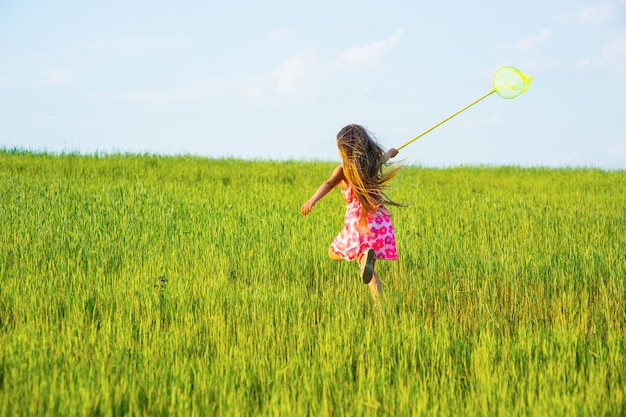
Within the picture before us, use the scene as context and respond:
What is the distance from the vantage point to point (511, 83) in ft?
19.1

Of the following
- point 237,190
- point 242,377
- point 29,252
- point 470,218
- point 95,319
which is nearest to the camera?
point 242,377

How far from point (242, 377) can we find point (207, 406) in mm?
324

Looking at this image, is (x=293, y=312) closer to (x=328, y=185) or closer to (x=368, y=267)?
(x=368, y=267)

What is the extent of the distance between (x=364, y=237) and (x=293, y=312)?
978mm

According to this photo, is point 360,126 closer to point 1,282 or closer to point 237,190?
point 1,282

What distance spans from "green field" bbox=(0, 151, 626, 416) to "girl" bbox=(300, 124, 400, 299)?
38cm

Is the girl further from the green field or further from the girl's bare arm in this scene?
the green field

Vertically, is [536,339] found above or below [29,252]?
below

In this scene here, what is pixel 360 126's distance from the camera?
5285 millimetres

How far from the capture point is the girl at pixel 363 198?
5109 millimetres

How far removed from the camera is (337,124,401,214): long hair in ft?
16.8

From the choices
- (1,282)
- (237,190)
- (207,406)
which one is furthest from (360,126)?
(237,190)

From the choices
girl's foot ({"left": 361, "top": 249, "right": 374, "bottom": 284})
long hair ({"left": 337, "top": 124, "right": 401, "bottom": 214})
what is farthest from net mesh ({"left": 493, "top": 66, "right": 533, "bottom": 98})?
girl's foot ({"left": 361, "top": 249, "right": 374, "bottom": 284})

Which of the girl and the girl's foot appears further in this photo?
the girl
